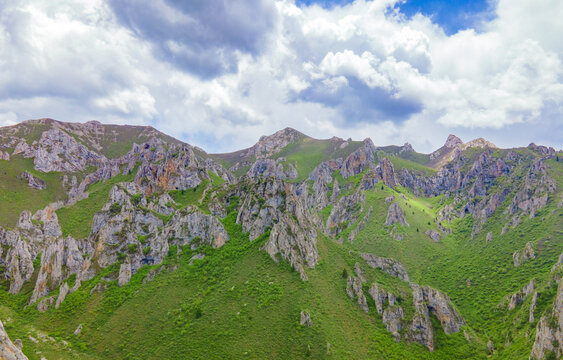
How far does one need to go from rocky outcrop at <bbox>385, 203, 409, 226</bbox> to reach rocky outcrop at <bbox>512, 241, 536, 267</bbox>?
66.9 metres

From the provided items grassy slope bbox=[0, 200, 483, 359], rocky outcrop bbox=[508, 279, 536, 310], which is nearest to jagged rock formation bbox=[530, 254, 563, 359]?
grassy slope bbox=[0, 200, 483, 359]

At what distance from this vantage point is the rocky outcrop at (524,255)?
124m

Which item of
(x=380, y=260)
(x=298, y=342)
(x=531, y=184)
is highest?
(x=531, y=184)

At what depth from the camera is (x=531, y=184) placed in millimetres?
172875

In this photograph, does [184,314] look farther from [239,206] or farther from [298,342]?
[239,206]

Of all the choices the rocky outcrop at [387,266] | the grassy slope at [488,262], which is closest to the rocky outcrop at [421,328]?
the grassy slope at [488,262]

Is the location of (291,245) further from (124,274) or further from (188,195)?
(188,195)

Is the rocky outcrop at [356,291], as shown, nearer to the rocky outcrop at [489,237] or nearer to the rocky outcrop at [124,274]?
the rocky outcrop at [124,274]

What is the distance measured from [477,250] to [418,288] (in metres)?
83.5

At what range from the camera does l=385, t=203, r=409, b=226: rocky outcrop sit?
19157cm

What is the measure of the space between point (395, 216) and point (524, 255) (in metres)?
75.6

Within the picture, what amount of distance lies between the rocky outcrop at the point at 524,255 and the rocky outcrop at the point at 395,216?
2633 inches

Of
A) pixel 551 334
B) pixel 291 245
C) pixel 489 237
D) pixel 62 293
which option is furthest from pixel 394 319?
pixel 62 293

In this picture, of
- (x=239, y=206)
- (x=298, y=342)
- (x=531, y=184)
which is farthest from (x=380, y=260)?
(x=531, y=184)
